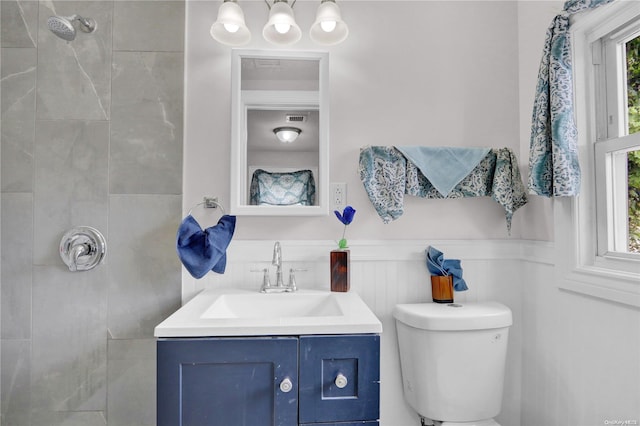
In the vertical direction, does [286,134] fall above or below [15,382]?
above

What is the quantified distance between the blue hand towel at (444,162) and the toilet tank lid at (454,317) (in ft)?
1.54

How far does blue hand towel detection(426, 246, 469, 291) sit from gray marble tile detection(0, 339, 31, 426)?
1.68 meters

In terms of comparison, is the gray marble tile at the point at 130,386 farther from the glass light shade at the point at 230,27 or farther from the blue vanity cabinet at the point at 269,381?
the glass light shade at the point at 230,27

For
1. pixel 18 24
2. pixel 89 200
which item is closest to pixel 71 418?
pixel 89 200

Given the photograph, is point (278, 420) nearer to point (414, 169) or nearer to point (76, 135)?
point (414, 169)

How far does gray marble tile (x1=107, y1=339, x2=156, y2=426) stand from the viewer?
1451 mm

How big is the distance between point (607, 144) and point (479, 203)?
502 mm

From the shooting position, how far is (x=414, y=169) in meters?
1.52

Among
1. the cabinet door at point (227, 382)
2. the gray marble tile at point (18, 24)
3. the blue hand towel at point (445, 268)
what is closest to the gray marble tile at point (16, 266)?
the gray marble tile at point (18, 24)

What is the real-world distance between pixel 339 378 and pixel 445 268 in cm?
74

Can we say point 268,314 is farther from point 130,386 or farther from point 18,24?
point 18,24

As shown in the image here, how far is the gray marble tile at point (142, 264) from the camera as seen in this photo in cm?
147

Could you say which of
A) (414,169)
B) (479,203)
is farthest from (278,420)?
(479,203)

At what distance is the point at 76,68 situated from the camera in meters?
1.49
